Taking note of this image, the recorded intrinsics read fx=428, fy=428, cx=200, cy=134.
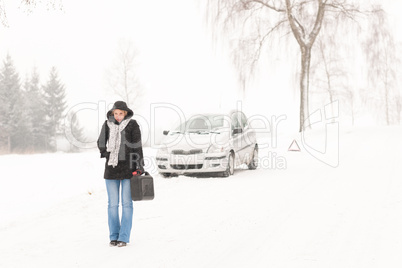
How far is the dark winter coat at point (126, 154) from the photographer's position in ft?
17.2

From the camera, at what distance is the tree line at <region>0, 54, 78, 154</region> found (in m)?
52.6

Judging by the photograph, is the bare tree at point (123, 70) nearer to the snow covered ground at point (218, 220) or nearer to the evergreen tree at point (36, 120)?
the evergreen tree at point (36, 120)

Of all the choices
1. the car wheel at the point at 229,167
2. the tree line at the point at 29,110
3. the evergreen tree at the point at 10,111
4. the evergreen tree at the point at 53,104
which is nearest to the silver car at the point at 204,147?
the car wheel at the point at 229,167

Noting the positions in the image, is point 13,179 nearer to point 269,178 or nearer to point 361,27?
point 269,178

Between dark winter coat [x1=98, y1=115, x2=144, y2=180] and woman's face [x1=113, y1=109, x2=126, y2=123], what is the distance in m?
0.06

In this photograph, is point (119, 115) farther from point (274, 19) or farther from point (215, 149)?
point (274, 19)

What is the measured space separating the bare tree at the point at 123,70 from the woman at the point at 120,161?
39821 mm

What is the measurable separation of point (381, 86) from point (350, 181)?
45.3m

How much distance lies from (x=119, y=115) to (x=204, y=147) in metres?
5.90

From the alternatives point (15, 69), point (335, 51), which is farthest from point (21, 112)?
point (335, 51)

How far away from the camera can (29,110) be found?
55438mm

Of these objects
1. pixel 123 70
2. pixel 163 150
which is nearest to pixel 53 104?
pixel 123 70

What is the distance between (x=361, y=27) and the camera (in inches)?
885

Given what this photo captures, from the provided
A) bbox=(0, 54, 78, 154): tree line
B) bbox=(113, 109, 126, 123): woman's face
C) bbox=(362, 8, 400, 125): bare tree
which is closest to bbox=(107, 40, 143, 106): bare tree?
bbox=(0, 54, 78, 154): tree line
